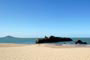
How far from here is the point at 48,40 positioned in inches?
2314

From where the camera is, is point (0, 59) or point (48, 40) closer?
point (0, 59)

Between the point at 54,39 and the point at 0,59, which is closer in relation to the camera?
the point at 0,59

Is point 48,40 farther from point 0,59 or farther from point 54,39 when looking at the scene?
point 0,59

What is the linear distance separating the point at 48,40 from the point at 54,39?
4.71m

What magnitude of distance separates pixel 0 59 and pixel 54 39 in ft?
177

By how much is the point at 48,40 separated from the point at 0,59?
1978 inches

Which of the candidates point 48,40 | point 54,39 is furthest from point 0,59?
point 54,39

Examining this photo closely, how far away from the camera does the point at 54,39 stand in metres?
62.1

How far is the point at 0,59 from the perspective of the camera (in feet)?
29.2
